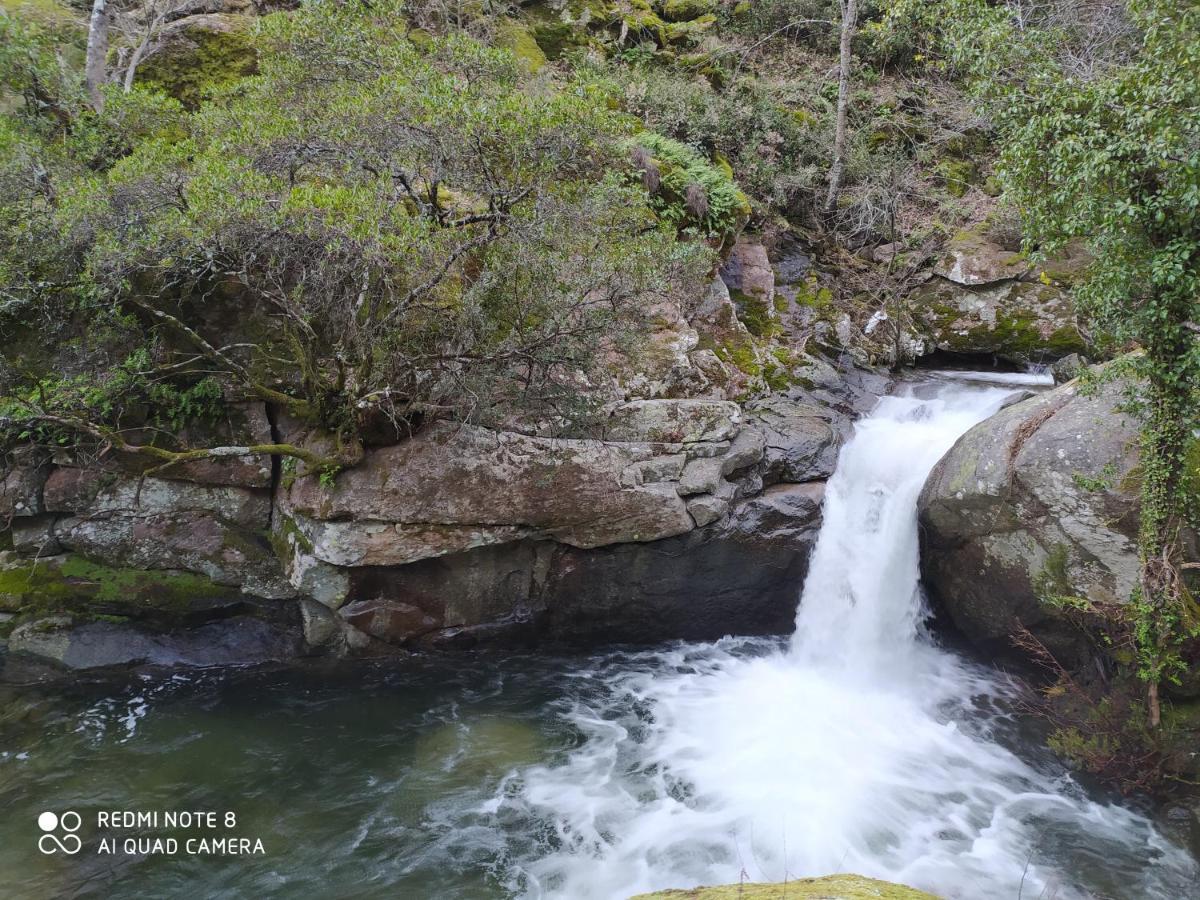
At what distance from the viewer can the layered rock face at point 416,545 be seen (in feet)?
27.9

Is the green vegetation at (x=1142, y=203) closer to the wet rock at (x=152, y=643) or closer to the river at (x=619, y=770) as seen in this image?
the river at (x=619, y=770)

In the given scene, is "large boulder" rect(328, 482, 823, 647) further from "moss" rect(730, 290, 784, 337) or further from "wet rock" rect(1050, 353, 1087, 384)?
"wet rock" rect(1050, 353, 1087, 384)

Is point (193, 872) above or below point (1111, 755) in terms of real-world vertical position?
below

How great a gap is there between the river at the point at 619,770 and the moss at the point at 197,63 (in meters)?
10.7

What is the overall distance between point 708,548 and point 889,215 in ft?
35.2

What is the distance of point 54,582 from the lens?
8.48 metres

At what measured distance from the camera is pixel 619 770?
24.1ft

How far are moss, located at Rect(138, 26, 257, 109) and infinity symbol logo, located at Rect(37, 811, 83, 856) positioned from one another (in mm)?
11813

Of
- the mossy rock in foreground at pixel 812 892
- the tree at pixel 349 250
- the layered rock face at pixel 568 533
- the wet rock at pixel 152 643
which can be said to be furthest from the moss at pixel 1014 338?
the wet rock at pixel 152 643

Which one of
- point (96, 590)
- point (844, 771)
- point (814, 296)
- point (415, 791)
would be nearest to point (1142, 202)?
point (844, 771)

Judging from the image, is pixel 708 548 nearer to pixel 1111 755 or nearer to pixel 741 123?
pixel 1111 755

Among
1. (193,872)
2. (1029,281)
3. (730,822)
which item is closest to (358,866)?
(193,872)

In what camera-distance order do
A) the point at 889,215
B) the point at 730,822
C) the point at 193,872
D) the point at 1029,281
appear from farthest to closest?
1. the point at 889,215
2. the point at 1029,281
3. the point at 730,822
4. the point at 193,872

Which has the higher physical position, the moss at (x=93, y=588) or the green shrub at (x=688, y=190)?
the green shrub at (x=688, y=190)
